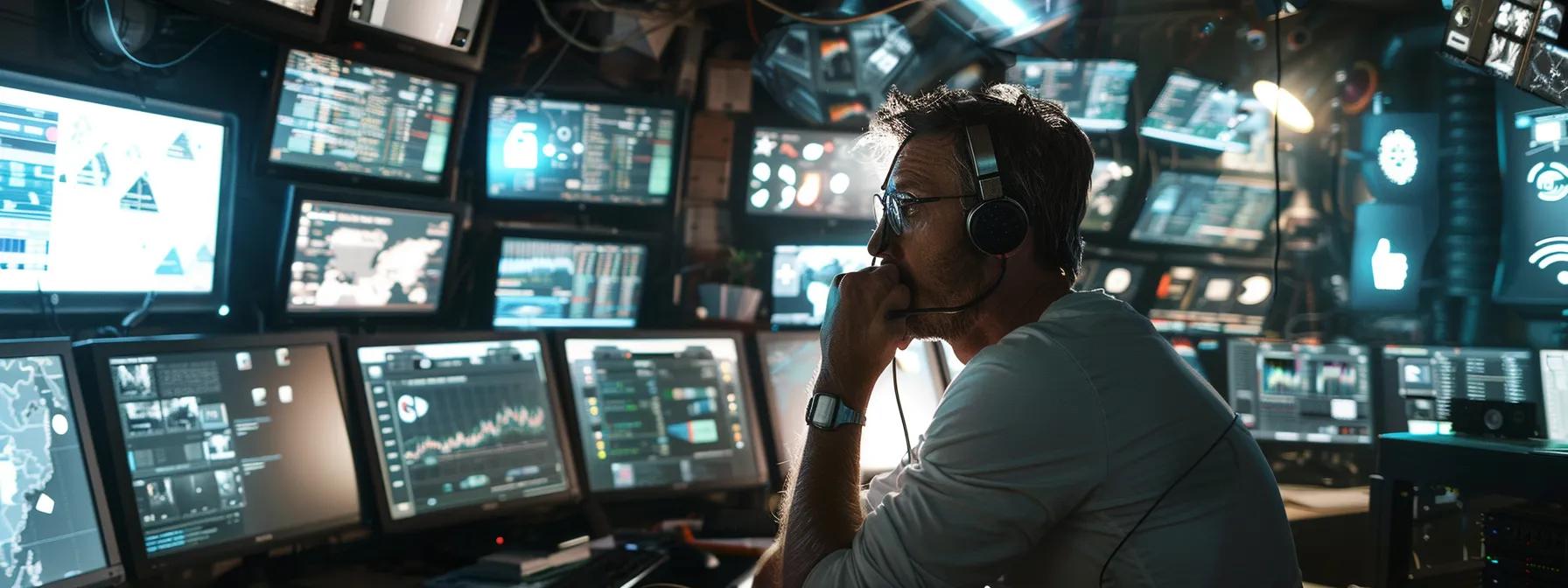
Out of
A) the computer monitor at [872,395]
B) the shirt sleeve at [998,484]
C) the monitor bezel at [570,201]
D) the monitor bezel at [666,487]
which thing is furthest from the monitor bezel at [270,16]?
the shirt sleeve at [998,484]

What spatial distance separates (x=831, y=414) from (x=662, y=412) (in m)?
1.47

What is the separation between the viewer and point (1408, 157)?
4.28 meters

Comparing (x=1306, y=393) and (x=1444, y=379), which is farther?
(x=1306, y=393)

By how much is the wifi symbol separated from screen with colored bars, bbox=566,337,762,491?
2.49 metres

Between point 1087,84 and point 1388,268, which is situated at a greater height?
point 1087,84

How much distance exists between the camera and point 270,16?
2199mm

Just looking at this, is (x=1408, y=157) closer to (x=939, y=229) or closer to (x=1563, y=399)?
(x=1563, y=399)

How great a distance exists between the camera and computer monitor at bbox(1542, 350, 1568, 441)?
11.1 feet

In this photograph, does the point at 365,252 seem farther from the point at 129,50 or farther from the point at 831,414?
the point at 831,414

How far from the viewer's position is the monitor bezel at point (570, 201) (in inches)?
114

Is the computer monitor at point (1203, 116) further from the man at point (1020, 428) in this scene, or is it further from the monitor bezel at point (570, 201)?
the man at point (1020, 428)

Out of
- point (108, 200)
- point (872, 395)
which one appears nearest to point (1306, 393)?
point (872, 395)

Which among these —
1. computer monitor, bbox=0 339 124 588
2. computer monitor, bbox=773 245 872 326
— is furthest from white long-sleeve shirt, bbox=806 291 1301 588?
computer monitor, bbox=773 245 872 326

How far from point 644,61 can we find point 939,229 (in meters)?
2.03
